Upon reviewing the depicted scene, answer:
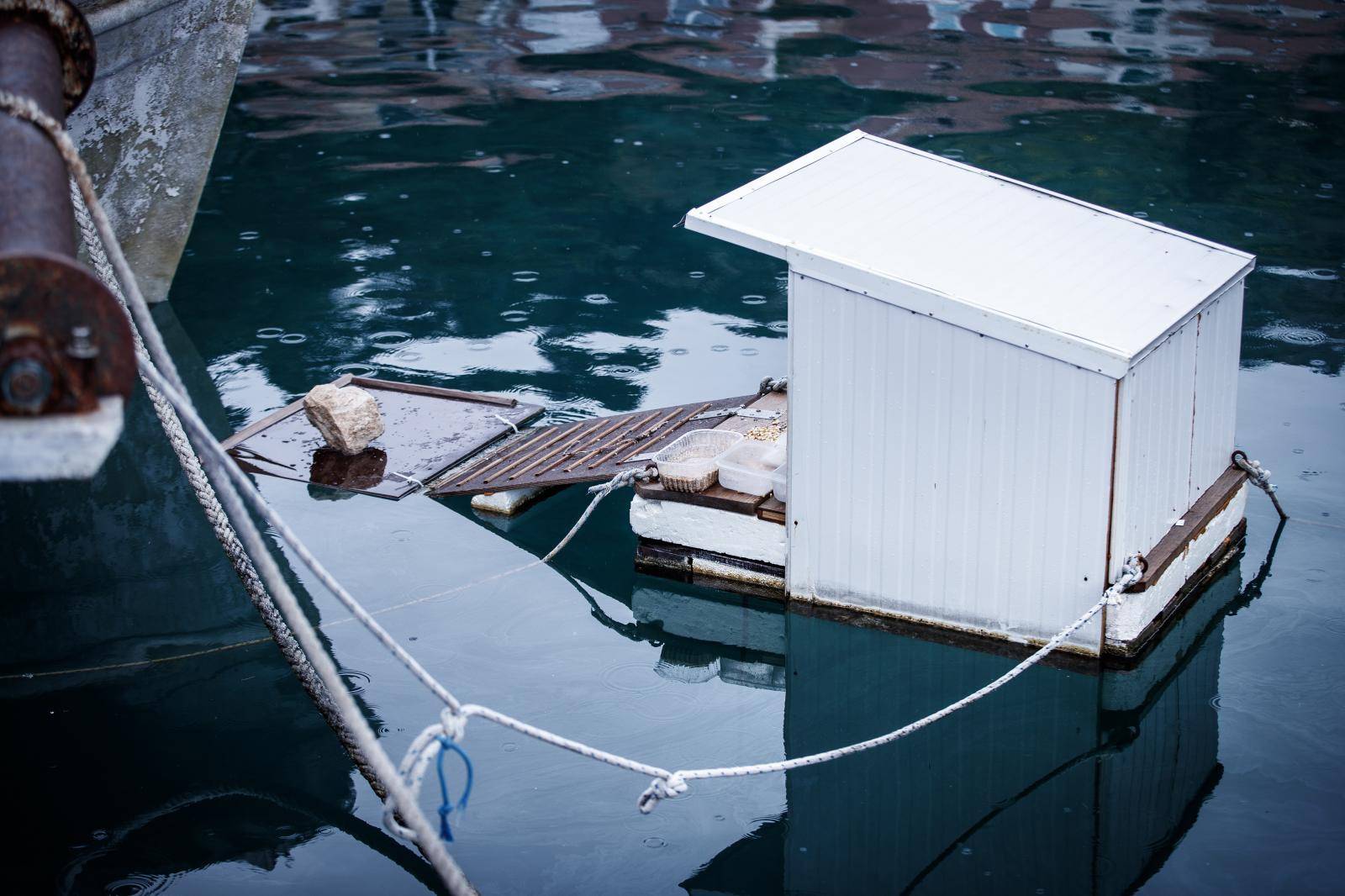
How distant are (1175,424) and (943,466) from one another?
1.14m

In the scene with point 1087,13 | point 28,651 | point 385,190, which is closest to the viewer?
point 28,651

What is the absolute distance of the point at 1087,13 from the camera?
60.5ft

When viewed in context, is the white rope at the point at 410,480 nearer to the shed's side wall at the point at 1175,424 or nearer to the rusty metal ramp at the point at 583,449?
the rusty metal ramp at the point at 583,449

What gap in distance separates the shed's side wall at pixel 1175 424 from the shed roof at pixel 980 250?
179mm

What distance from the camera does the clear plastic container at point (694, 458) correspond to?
6500 mm

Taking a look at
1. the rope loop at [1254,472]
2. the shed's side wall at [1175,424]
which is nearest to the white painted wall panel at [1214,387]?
the shed's side wall at [1175,424]

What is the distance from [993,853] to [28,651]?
4.60 m

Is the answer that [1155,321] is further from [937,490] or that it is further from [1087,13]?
[1087,13]

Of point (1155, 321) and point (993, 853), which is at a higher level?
point (1155, 321)

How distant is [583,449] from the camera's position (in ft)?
25.1

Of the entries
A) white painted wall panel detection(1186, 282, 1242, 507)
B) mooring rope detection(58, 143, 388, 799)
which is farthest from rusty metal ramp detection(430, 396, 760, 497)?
white painted wall panel detection(1186, 282, 1242, 507)

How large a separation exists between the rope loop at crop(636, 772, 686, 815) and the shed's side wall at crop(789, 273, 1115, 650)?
1945 millimetres

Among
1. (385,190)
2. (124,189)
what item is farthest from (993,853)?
(385,190)

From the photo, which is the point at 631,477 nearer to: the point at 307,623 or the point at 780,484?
the point at 780,484
